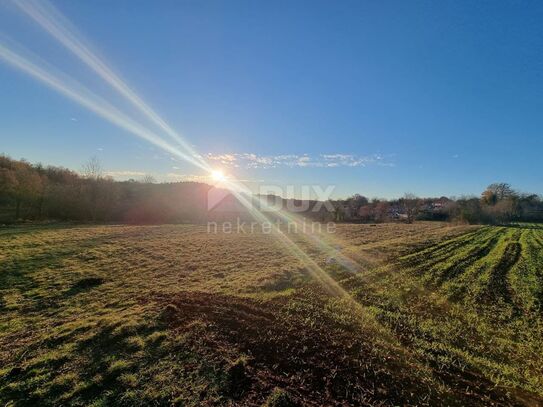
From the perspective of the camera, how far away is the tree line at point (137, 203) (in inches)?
1940

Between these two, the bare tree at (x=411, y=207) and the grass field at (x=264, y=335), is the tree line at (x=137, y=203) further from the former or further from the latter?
the grass field at (x=264, y=335)

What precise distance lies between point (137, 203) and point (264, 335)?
66.7 meters

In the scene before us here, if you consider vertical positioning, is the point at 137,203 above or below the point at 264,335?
above

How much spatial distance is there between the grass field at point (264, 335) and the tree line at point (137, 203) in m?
39.4

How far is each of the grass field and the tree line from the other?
39.4 metres

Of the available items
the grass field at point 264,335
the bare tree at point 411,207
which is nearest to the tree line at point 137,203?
the bare tree at point 411,207

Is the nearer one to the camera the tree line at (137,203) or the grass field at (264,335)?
the grass field at (264,335)

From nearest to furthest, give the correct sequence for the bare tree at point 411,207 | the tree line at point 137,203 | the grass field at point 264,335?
the grass field at point 264,335, the tree line at point 137,203, the bare tree at point 411,207

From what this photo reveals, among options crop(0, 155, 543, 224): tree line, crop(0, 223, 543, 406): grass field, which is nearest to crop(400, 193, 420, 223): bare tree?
crop(0, 155, 543, 224): tree line

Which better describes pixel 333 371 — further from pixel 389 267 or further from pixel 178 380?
pixel 389 267

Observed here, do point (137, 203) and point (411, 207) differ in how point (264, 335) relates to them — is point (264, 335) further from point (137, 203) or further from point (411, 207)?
point (411, 207)

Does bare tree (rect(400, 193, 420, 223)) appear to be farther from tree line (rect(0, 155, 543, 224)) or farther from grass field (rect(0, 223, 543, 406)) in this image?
grass field (rect(0, 223, 543, 406))

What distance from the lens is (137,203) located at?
67812 mm

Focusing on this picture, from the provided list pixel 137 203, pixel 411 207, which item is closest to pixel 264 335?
pixel 137 203
